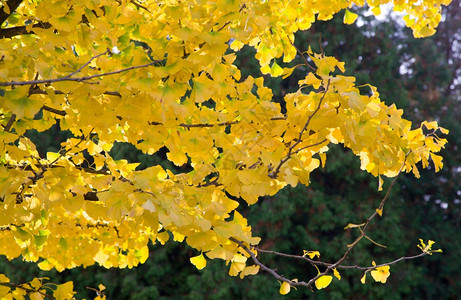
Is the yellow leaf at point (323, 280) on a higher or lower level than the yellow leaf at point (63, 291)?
higher

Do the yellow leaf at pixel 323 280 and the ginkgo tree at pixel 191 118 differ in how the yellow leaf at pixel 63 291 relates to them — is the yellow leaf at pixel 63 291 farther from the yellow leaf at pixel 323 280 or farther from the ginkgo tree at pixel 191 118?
the yellow leaf at pixel 323 280

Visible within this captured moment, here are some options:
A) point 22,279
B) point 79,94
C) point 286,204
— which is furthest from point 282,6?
point 22,279

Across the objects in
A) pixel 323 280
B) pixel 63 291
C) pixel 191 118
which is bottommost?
pixel 63 291

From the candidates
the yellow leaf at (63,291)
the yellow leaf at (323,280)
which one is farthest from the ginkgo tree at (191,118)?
the yellow leaf at (63,291)

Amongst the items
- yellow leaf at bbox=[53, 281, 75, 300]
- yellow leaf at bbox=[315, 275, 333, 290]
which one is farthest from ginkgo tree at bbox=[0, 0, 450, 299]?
yellow leaf at bbox=[53, 281, 75, 300]

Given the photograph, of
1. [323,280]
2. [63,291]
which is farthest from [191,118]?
[63,291]

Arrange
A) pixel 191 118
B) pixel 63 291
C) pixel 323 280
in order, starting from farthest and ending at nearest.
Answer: pixel 63 291 → pixel 191 118 → pixel 323 280

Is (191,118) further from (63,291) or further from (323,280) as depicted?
(63,291)

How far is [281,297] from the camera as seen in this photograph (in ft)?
20.4

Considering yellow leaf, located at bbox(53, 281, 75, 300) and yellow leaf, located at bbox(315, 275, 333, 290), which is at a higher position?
yellow leaf, located at bbox(315, 275, 333, 290)

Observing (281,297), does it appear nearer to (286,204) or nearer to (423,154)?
(286,204)

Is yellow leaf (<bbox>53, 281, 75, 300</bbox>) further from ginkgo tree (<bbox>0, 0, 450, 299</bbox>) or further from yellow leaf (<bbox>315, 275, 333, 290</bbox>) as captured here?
yellow leaf (<bbox>315, 275, 333, 290</bbox>)

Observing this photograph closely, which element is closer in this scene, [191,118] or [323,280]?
[323,280]

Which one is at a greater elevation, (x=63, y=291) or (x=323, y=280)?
(x=323, y=280)
